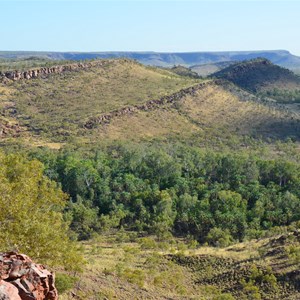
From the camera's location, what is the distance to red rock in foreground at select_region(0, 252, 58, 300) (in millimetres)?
15375

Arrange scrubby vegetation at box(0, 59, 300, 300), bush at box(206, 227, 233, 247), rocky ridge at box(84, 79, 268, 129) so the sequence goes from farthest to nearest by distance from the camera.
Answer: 1. rocky ridge at box(84, 79, 268, 129)
2. bush at box(206, 227, 233, 247)
3. scrubby vegetation at box(0, 59, 300, 300)

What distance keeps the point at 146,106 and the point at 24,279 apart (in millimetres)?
100977

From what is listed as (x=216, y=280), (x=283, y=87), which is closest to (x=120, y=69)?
(x=283, y=87)

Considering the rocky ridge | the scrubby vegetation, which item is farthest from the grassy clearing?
the rocky ridge

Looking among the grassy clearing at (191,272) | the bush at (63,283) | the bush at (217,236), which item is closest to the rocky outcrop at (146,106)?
the bush at (217,236)

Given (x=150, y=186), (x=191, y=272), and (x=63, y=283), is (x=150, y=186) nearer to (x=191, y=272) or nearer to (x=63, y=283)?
(x=191, y=272)

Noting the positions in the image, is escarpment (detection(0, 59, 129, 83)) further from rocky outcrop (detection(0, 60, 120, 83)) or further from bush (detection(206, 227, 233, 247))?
bush (detection(206, 227, 233, 247))

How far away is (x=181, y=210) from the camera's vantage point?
6022cm

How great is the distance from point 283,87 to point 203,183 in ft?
408

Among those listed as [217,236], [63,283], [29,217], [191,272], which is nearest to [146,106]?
[217,236]

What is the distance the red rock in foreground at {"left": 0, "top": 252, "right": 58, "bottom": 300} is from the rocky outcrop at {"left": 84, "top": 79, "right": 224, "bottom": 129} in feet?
291

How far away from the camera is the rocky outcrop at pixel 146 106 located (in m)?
106

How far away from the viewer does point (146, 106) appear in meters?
115

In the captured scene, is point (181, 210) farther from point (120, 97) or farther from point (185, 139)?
point (120, 97)
